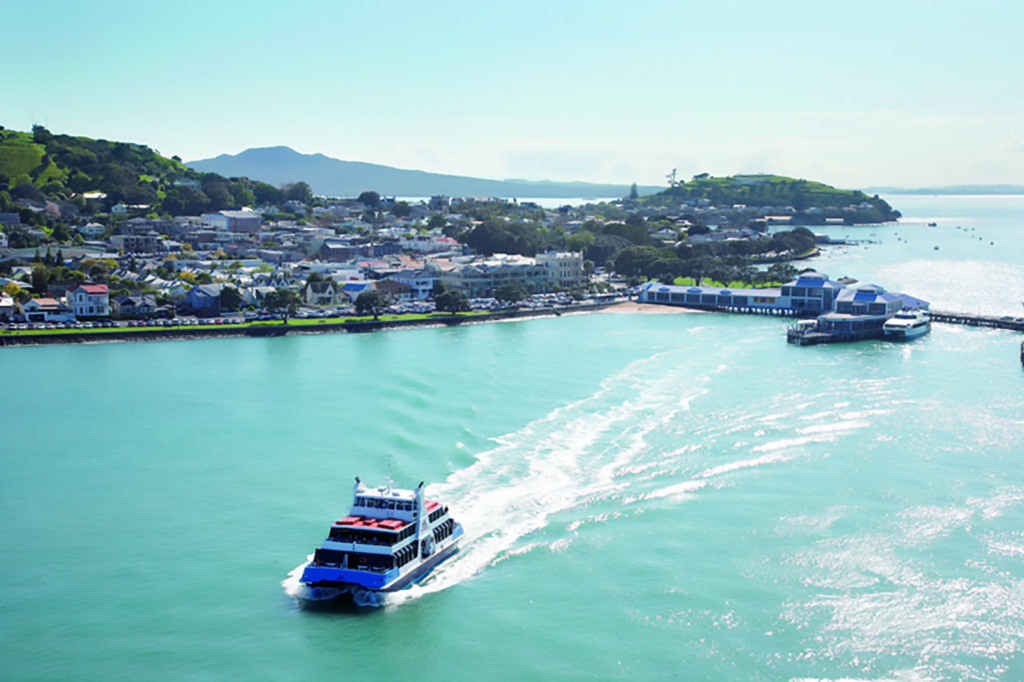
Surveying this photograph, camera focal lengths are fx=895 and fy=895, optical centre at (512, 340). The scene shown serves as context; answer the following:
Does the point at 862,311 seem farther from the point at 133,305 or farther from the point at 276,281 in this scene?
the point at 133,305

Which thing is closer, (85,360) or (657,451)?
(657,451)

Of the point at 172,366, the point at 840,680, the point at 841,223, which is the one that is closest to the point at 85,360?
the point at 172,366

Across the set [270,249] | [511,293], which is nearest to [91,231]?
[270,249]

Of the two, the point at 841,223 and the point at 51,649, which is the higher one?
the point at 841,223

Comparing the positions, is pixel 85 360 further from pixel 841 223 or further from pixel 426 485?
pixel 841 223

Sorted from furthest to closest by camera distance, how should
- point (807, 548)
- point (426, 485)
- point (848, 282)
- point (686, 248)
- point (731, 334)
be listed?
1. point (686, 248)
2. point (848, 282)
3. point (731, 334)
4. point (426, 485)
5. point (807, 548)

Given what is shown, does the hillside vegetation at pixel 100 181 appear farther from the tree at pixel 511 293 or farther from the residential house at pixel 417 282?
the tree at pixel 511 293

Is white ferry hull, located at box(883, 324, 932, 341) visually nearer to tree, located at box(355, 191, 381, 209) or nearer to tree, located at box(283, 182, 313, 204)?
tree, located at box(283, 182, 313, 204)
